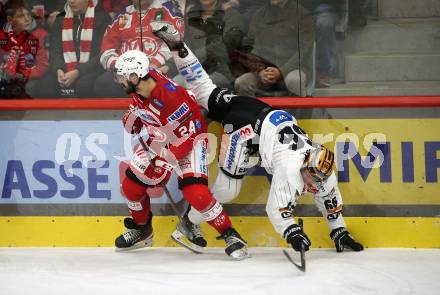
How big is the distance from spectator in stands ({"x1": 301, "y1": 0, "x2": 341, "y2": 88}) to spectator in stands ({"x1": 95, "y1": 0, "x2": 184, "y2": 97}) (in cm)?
92

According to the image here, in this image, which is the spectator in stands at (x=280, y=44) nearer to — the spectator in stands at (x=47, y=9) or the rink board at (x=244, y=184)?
the rink board at (x=244, y=184)

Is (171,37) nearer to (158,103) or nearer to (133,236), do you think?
(158,103)

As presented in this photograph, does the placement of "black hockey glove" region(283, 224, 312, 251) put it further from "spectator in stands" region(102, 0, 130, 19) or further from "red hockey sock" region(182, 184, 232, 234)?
"spectator in stands" region(102, 0, 130, 19)

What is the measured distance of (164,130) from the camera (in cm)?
579

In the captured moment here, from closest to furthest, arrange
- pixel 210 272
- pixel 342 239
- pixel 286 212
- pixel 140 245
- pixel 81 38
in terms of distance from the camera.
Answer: pixel 210 272
pixel 286 212
pixel 342 239
pixel 140 245
pixel 81 38

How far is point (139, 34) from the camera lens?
6.12m

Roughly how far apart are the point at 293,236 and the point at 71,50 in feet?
6.79

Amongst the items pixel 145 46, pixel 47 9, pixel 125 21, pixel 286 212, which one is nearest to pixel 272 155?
pixel 286 212

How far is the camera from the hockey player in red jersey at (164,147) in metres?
5.63

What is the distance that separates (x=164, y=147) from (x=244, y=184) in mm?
623

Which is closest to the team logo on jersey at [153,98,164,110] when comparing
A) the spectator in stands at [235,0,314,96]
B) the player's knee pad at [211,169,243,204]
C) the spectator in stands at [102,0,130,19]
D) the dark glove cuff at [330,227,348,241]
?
the player's knee pad at [211,169,243,204]

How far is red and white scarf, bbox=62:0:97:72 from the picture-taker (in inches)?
244

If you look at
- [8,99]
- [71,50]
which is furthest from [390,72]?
[8,99]

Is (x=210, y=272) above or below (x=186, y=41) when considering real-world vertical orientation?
below
